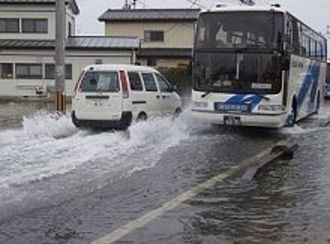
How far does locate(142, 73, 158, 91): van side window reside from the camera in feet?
60.8

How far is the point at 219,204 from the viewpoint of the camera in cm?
921

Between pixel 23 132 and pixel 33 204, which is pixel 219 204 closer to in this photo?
pixel 33 204

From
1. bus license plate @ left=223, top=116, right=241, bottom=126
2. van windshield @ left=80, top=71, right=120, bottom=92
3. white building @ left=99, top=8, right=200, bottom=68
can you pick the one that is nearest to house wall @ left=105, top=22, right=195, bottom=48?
white building @ left=99, top=8, right=200, bottom=68

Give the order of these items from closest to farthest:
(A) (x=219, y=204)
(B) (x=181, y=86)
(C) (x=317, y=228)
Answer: (C) (x=317, y=228) → (A) (x=219, y=204) → (B) (x=181, y=86)

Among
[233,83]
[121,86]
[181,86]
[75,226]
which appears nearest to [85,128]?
[121,86]

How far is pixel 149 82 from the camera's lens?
61.5 feet

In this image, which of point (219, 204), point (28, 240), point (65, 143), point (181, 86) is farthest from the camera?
point (181, 86)

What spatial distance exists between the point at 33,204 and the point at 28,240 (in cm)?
187

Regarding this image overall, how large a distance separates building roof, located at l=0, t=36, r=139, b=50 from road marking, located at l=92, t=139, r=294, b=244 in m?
31.7

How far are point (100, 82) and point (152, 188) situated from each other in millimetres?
7473

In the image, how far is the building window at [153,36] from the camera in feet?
183

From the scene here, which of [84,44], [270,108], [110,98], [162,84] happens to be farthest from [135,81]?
[84,44]

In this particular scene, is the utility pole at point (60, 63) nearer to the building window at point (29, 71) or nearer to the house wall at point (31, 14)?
the building window at point (29, 71)

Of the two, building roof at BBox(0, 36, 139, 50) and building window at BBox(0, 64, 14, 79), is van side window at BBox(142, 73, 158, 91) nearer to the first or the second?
building roof at BBox(0, 36, 139, 50)
